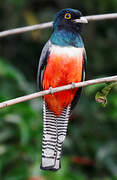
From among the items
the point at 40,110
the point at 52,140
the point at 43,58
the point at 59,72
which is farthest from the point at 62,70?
the point at 40,110

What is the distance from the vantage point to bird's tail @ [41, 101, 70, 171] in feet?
13.4

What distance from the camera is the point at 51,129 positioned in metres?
4.24

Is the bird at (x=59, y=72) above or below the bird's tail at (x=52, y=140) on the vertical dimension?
above

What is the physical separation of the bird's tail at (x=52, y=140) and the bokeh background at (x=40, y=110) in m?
0.86

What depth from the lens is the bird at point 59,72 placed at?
411 cm

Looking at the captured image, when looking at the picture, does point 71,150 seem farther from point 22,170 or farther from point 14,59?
point 14,59

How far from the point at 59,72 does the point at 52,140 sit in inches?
26.0

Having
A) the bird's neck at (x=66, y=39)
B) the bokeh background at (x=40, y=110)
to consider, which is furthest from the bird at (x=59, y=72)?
the bokeh background at (x=40, y=110)

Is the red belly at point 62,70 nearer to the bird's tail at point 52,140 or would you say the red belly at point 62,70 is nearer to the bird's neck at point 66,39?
the bird's neck at point 66,39

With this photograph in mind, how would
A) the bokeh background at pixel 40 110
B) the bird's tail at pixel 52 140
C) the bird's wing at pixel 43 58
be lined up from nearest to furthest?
the bird's tail at pixel 52 140, the bird's wing at pixel 43 58, the bokeh background at pixel 40 110

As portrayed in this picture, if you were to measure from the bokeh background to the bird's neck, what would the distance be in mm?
1087

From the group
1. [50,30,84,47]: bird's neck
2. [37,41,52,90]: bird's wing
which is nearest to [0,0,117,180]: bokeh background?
[37,41,52,90]: bird's wing

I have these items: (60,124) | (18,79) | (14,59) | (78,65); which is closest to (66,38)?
(78,65)

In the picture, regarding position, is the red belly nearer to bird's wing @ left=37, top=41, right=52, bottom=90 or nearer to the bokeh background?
bird's wing @ left=37, top=41, right=52, bottom=90
